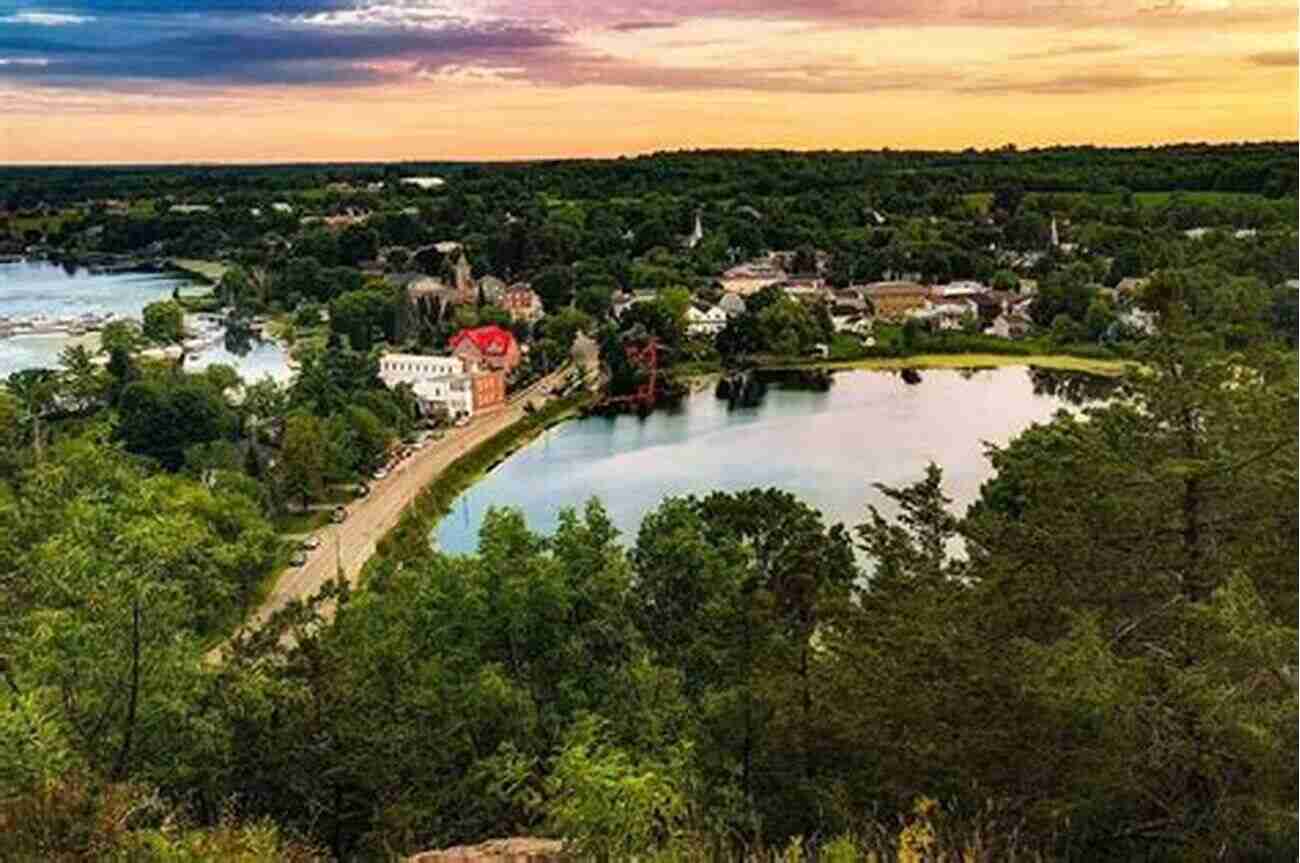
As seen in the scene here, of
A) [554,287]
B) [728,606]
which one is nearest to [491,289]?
[554,287]

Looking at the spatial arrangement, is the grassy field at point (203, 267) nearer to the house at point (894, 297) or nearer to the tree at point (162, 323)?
the tree at point (162, 323)

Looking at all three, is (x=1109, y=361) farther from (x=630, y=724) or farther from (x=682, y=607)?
(x=630, y=724)

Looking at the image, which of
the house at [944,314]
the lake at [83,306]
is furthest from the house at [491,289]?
the house at [944,314]

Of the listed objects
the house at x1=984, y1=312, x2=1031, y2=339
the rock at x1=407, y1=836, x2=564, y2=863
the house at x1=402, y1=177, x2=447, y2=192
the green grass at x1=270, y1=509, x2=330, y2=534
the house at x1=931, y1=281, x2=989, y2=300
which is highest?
the house at x1=402, y1=177, x2=447, y2=192

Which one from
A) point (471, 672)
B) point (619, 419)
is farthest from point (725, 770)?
point (619, 419)

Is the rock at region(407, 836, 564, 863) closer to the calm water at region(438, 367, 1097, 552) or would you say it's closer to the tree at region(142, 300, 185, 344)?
the calm water at region(438, 367, 1097, 552)

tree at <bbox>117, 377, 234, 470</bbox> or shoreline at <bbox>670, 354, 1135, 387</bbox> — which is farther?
shoreline at <bbox>670, 354, 1135, 387</bbox>

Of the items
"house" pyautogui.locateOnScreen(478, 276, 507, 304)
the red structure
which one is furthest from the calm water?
"house" pyautogui.locateOnScreen(478, 276, 507, 304)
